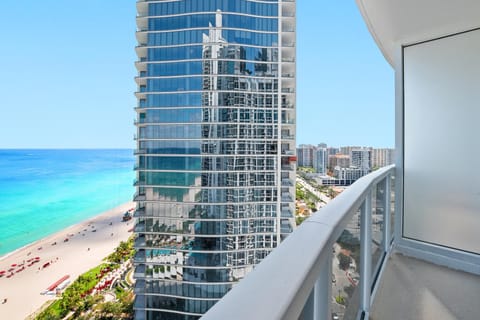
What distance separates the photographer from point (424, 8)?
1832 mm

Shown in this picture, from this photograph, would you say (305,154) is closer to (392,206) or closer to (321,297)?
(392,206)

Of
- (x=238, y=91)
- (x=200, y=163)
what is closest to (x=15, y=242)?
(x=200, y=163)

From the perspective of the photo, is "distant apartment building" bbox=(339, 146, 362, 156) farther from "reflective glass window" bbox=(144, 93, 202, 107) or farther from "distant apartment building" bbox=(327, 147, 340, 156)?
"reflective glass window" bbox=(144, 93, 202, 107)

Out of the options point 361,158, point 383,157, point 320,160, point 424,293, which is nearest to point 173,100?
point 320,160

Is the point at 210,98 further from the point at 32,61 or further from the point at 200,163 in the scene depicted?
the point at 32,61

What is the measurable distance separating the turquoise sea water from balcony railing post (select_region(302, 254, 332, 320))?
10.1 meters

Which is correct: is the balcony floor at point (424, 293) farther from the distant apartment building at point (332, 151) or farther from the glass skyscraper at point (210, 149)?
the glass skyscraper at point (210, 149)

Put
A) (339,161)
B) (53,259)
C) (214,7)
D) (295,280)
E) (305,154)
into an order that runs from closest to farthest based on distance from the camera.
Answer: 1. (295,280)
2. (339,161)
3. (305,154)
4. (214,7)
5. (53,259)

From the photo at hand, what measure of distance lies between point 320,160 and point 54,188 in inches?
467

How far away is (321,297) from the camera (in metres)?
0.52

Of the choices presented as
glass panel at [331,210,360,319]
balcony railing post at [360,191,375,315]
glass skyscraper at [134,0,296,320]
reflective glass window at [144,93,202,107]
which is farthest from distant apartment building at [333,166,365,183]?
reflective glass window at [144,93,202,107]

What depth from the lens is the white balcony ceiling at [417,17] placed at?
179 cm

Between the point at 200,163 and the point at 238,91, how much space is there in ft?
8.11

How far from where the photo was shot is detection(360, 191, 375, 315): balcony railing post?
119 centimetres
